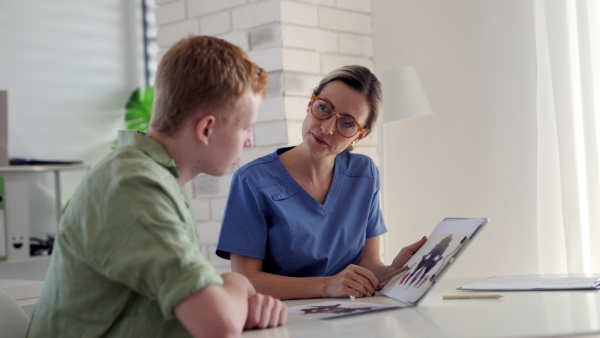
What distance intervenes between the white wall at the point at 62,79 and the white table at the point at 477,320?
9.13ft

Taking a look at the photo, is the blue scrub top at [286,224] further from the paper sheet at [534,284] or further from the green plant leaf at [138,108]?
the green plant leaf at [138,108]

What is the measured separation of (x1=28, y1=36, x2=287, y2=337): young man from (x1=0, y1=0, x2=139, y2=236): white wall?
2.73 meters

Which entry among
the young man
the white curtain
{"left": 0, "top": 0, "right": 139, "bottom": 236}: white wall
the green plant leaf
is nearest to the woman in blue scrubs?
the young man

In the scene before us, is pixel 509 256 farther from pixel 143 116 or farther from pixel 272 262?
pixel 143 116

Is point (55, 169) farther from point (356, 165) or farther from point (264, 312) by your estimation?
point (264, 312)

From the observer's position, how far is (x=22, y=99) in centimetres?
381

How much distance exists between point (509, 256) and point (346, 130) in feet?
4.42

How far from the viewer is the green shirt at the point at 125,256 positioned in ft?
3.10

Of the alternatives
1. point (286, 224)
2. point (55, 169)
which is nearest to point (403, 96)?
point (286, 224)

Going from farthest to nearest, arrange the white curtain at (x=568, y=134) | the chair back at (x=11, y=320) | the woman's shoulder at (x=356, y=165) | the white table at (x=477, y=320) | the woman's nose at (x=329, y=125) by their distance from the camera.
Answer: the white curtain at (x=568, y=134) → the woman's shoulder at (x=356, y=165) → the woman's nose at (x=329, y=125) → the chair back at (x=11, y=320) → the white table at (x=477, y=320)

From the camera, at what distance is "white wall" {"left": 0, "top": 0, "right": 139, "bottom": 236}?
3773mm

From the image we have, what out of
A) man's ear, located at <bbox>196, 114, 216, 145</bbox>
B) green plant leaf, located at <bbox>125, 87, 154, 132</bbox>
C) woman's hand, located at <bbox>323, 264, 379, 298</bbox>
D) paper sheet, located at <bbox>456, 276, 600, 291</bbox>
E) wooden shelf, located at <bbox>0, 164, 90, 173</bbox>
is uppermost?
green plant leaf, located at <bbox>125, 87, 154, 132</bbox>

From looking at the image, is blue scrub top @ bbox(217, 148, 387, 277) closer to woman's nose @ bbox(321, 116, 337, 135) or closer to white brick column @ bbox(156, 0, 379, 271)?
woman's nose @ bbox(321, 116, 337, 135)

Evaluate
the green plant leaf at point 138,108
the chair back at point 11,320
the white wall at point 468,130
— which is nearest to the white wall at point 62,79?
the green plant leaf at point 138,108
